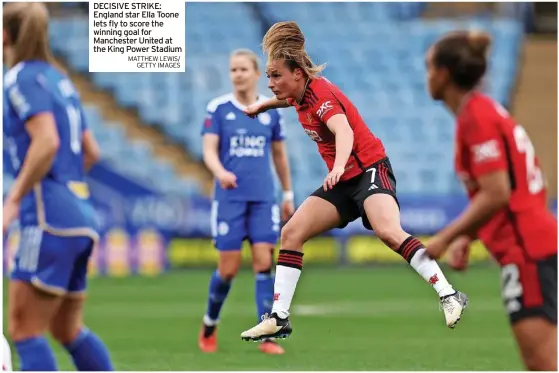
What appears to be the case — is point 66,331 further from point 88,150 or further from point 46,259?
point 88,150

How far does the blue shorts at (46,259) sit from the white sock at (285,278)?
67.7 inches

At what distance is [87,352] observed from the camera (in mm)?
5836

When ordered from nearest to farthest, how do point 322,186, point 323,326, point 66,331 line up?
point 66,331 < point 322,186 < point 323,326

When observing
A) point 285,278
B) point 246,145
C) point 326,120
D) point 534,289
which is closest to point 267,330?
point 285,278

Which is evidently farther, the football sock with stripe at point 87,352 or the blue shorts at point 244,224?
the blue shorts at point 244,224

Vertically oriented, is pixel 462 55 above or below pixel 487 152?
above

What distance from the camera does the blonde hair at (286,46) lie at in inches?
269

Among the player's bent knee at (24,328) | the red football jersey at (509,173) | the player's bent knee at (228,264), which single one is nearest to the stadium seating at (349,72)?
the player's bent knee at (228,264)

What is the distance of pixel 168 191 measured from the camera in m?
23.4

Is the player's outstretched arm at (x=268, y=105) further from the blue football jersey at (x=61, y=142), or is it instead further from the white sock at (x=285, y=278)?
the blue football jersey at (x=61, y=142)

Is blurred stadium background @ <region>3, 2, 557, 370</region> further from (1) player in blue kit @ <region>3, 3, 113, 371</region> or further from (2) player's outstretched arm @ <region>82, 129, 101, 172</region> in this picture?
(1) player in blue kit @ <region>3, 3, 113, 371</region>

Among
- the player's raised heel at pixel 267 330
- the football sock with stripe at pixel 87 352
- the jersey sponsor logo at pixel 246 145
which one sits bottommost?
the football sock with stripe at pixel 87 352

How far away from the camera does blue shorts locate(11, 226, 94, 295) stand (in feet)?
17.9

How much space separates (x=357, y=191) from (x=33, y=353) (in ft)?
7.37
